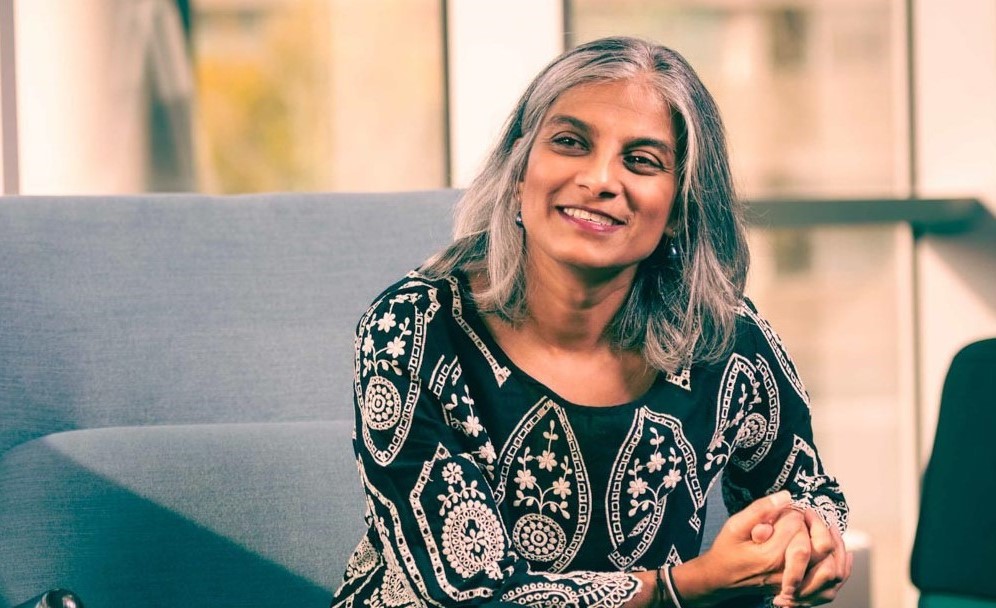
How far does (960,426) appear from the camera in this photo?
1496 millimetres

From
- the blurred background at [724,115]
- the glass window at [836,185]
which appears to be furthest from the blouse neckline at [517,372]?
the glass window at [836,185]

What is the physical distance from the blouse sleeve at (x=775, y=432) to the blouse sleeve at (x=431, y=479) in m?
0.30

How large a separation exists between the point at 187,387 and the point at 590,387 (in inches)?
31.7

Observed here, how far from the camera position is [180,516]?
1672mm

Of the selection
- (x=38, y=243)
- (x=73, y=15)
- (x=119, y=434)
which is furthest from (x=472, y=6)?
(x=119, y=434)

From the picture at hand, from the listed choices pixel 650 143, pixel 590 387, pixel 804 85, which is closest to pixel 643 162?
pixel 650 143

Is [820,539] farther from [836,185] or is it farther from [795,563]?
[836,185]

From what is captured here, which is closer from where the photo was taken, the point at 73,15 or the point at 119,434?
the point at 119,434

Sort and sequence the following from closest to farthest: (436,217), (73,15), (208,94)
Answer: (436,217) → (73,15) → (208,94)

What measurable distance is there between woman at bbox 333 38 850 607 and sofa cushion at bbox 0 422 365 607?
12.9 inches

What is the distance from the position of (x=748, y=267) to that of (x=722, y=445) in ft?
0.78

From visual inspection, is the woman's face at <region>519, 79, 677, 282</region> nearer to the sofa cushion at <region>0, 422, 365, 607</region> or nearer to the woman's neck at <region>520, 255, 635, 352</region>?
the woman's neck at <region>520, 255, 635, 352</region>

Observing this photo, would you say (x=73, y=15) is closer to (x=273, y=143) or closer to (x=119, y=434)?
(x=273, y=143)

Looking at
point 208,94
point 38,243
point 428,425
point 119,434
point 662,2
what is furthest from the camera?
point 662,2
